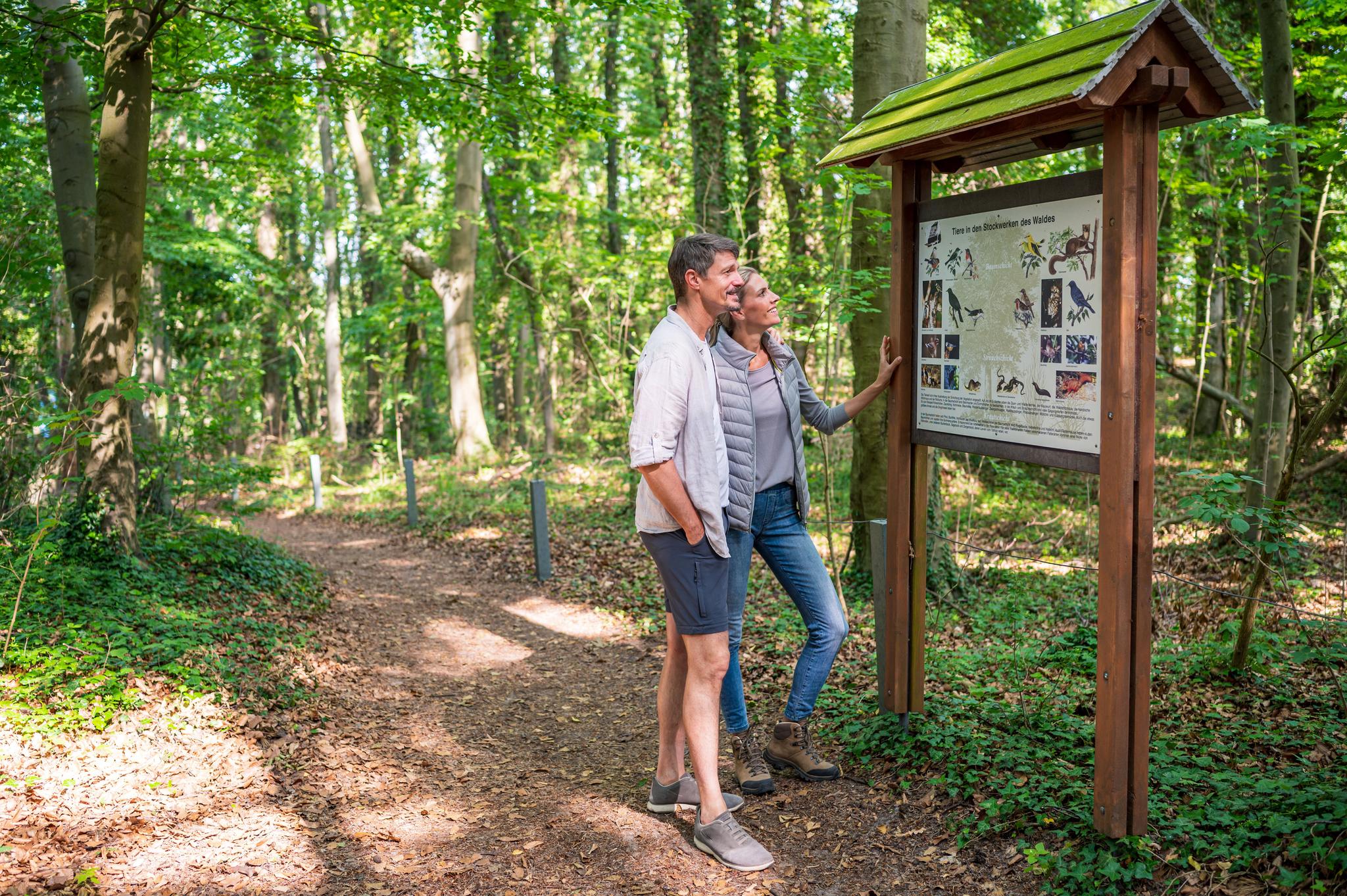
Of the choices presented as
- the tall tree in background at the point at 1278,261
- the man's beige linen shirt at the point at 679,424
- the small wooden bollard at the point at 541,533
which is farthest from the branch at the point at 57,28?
the tall tree in background at the point at 1278,261

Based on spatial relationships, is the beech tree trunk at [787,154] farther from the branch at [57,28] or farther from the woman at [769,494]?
the branch at [57,28]

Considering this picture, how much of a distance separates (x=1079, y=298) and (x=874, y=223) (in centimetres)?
382

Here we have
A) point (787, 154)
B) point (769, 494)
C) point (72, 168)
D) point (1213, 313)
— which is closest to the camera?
Answer: point (769, 494)

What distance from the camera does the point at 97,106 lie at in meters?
8.98

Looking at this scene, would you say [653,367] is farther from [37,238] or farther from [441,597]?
[37,238]

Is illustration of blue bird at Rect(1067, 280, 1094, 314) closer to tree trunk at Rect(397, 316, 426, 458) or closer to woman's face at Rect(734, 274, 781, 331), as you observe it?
woman's face at Rect(734, 274, 781, 331)

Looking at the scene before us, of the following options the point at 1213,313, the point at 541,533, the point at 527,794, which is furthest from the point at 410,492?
the point at 1213,313

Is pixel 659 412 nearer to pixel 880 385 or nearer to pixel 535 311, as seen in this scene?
pixel 880 385

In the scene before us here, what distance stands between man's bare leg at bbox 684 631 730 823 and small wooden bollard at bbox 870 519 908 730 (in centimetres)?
117

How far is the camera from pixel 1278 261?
7.78m

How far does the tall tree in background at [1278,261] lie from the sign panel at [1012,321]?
14.4 ft

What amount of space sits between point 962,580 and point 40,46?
8.85 metres

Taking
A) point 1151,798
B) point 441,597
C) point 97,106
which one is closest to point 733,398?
point 1151,798

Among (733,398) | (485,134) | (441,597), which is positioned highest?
(485,134)
